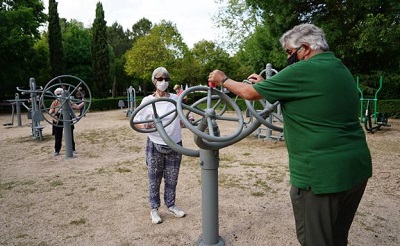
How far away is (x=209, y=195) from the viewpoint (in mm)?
2400

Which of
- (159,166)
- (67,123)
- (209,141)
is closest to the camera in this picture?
(209,141)

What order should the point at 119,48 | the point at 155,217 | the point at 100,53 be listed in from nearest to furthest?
the point at 155,217, the point at 100,53, the point at 119,48

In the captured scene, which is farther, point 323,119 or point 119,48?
point 119,48

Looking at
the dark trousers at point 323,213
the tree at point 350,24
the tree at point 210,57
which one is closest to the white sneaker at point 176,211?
the dark trousers at point 323,213

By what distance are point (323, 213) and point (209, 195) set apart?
100cm

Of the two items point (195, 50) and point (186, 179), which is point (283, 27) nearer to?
point (186, 179)

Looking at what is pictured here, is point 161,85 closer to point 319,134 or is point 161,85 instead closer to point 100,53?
point 319,134

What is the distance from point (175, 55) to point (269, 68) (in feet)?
67.4

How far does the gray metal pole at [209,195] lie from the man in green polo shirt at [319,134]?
79cm

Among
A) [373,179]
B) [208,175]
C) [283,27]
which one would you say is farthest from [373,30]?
[208,175]

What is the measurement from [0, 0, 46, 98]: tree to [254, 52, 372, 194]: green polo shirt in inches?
778

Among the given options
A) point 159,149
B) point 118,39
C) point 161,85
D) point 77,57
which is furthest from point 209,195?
point 118,39

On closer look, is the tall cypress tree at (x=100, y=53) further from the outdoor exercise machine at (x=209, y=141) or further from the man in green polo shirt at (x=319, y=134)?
the man in green polo shirt at (x=319, y=134)

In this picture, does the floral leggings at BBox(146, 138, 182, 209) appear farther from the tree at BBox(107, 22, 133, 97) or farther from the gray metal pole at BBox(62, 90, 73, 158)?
the tree at BBox(107, 22, 133, 97)
